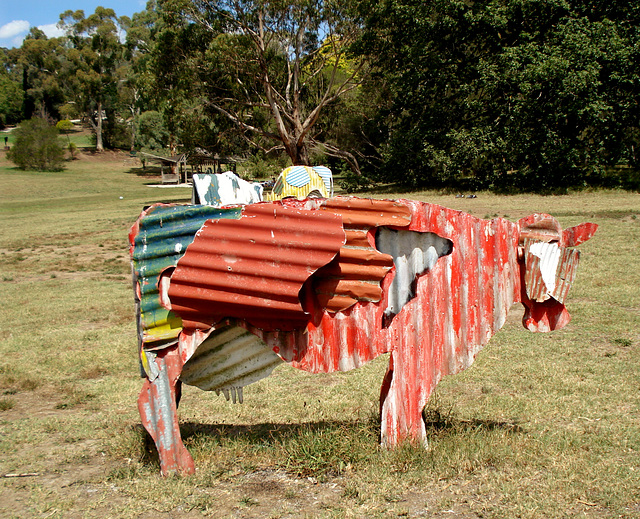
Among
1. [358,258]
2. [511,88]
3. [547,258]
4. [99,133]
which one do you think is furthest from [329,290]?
[99,133]

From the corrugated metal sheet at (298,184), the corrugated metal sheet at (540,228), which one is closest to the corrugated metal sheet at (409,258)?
the corrugated metal sheet at (540,228)

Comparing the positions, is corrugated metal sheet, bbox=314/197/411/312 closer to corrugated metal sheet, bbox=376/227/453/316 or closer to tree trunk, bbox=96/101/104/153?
corrugated metal sheet, bbox=376/227/453/316

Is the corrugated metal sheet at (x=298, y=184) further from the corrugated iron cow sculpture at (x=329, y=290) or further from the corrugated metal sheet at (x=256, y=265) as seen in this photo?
the corrugated metal sheet at (x=256, y=265)

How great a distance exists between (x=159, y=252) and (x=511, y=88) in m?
24.7

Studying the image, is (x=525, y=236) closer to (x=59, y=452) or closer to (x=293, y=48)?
(x=59, y=452)

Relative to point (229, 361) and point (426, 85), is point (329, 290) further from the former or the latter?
point (426, 85)

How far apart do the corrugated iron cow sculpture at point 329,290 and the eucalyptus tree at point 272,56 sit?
28.4 meters

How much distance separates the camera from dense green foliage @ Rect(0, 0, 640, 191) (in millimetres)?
23734

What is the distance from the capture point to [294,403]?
5297 millimetres

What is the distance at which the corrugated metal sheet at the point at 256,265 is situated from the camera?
11.2 ft

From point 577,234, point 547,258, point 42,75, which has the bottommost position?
point 547,258

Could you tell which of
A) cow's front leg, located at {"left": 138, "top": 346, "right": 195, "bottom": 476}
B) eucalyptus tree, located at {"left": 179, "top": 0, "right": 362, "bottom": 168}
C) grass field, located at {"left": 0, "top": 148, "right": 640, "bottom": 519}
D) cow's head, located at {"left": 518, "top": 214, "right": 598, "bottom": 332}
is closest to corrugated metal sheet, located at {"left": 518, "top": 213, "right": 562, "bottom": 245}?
cow's head, located at {"left": 518, "top": 214, "right": 598, "bottom": 332}

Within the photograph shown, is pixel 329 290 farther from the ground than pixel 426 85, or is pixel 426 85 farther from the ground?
pixel 426 85

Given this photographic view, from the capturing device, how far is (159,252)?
11.7ft
